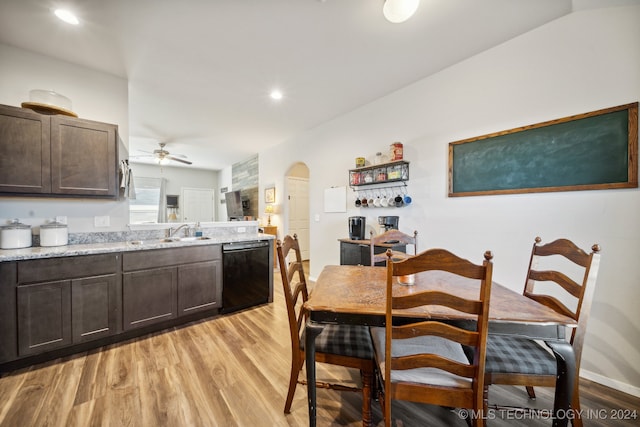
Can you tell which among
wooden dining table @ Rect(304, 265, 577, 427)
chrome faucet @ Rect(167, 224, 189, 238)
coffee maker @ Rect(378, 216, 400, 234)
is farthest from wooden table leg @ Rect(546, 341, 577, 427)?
chrome faucet @ Rect(167, 224, 189, 238)

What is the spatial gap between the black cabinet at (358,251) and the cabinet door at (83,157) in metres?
2.67

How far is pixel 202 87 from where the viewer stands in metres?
2.87

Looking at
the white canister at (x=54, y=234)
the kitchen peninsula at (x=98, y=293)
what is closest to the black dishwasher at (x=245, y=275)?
the kitchen peninsula at (x=98, y=293)

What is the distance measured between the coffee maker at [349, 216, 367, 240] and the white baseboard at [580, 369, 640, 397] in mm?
2239

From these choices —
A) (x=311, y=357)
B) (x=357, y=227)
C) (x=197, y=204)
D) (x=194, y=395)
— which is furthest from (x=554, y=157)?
(x=197, y=204)

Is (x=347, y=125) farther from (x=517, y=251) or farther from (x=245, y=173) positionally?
(x=245, y=173)

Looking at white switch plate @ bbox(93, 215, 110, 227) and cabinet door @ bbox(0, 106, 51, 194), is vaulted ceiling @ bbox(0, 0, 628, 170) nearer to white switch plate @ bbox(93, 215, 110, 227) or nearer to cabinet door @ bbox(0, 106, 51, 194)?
cabinet door @ bbox(0, 106, 51, 194)

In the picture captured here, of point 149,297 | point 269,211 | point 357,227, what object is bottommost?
point 149,297

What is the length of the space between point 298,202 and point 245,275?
112 inches

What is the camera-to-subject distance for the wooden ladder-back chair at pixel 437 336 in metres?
0.93

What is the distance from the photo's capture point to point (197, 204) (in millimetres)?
8016

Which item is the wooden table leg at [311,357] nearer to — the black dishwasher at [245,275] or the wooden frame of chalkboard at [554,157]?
the black dishwasher at [245,275]

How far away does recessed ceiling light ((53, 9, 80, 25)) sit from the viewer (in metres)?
1.78

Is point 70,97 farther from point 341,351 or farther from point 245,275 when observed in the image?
point 341,351
